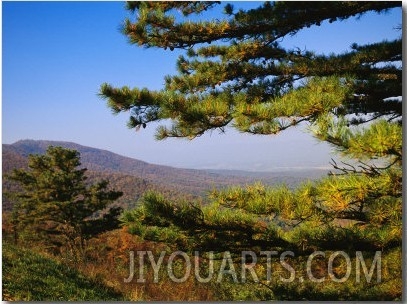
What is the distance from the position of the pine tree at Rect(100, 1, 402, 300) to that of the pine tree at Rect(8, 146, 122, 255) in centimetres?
1037

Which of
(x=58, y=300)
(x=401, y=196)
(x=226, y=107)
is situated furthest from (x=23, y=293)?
(x=401, y=196)

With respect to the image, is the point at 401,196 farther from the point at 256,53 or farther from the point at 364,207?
the point at 256,53

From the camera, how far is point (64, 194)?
1349cm

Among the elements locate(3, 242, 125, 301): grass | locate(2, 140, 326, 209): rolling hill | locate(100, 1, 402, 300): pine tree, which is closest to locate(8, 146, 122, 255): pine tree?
locate(3, 242, 125, 301): grass

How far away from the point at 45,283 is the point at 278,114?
3.12 meters

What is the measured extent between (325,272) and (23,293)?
3.17 meters

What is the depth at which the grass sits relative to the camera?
364 centimetres

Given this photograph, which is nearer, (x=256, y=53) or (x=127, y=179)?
(x=256, y=53)

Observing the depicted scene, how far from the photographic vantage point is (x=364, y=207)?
257cm

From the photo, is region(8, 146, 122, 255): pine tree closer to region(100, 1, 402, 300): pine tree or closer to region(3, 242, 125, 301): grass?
region(3, 242, 125, 301): grass

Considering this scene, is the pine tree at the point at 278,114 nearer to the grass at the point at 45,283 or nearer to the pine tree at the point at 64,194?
the grass at the point at 45,283

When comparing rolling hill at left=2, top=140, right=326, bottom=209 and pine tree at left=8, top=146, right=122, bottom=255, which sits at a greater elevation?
rolling hill at left=2, top=140, right=326, bottom=209

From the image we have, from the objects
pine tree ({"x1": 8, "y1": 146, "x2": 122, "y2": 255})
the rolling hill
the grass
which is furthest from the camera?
the rolling hill

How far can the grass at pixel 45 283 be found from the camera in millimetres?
3643
